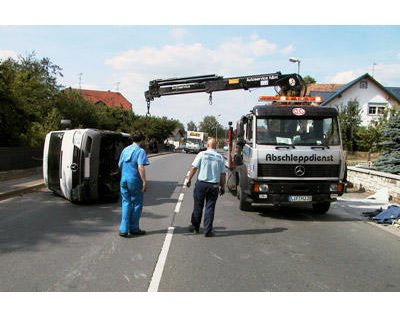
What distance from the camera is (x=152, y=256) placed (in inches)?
217

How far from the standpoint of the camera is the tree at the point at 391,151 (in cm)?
1434

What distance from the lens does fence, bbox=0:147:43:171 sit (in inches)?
581

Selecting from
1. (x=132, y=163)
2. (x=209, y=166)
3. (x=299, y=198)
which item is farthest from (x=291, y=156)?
(x=132, y=163)

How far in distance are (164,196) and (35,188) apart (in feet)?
14.8

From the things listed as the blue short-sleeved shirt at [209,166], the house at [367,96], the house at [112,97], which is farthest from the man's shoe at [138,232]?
the house at [112,97]

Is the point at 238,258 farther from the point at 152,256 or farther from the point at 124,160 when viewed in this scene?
the point at 124,160

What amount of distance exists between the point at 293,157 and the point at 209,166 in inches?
93.2

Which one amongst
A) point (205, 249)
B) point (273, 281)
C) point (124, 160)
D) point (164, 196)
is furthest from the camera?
point (164, 196)

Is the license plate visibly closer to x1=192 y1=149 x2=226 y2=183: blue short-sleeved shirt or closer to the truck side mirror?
x1=192 y1=149 x2=226 y2=183: blue short-sleeved shirt

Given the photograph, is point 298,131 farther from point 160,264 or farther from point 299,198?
point 160,264

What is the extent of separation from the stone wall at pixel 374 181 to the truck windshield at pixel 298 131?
4.14 m

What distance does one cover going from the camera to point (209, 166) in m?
6.88

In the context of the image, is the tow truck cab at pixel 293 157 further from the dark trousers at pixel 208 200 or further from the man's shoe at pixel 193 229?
the man's shoe at pixel 193 229
